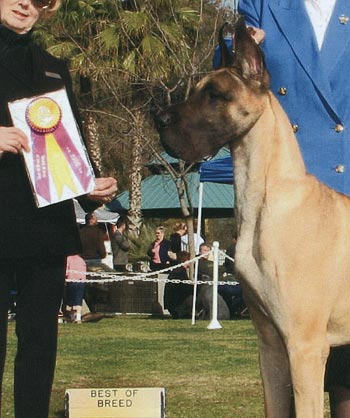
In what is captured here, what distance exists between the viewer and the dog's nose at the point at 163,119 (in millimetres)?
3545

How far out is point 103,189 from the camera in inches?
161

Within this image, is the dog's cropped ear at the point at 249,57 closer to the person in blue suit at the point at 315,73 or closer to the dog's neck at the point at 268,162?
the dog's neck at the point at 268,162

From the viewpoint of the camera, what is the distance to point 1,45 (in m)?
3.81

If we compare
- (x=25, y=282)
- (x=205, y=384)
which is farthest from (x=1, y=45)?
(x=205, y=384)

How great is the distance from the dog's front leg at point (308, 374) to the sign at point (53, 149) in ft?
3.41

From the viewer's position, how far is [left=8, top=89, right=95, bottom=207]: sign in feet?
12.4

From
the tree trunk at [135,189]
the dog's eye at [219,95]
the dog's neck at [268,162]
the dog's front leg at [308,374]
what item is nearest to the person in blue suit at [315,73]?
the dog's neck at [268,162]

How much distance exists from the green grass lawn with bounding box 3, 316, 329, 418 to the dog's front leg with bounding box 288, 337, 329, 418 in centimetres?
239

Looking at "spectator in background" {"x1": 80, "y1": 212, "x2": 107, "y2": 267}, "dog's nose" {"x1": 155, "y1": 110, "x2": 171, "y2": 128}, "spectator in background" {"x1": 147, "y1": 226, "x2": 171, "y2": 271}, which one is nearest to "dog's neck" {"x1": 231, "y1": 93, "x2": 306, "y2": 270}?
"dog's nose" {"x1": 155, "y1": 110, "x2": 171, "y2": 128}

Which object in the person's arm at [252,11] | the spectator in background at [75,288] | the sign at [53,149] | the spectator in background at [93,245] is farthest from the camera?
the spectator in background at [93,245]

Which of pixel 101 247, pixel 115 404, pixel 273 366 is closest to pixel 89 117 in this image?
pixel 101 247

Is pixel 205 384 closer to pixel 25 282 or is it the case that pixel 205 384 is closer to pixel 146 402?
pixel 146 402

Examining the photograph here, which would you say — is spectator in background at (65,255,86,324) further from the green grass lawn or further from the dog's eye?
the dog's eye

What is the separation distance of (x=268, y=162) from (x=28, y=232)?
3.14 ft
